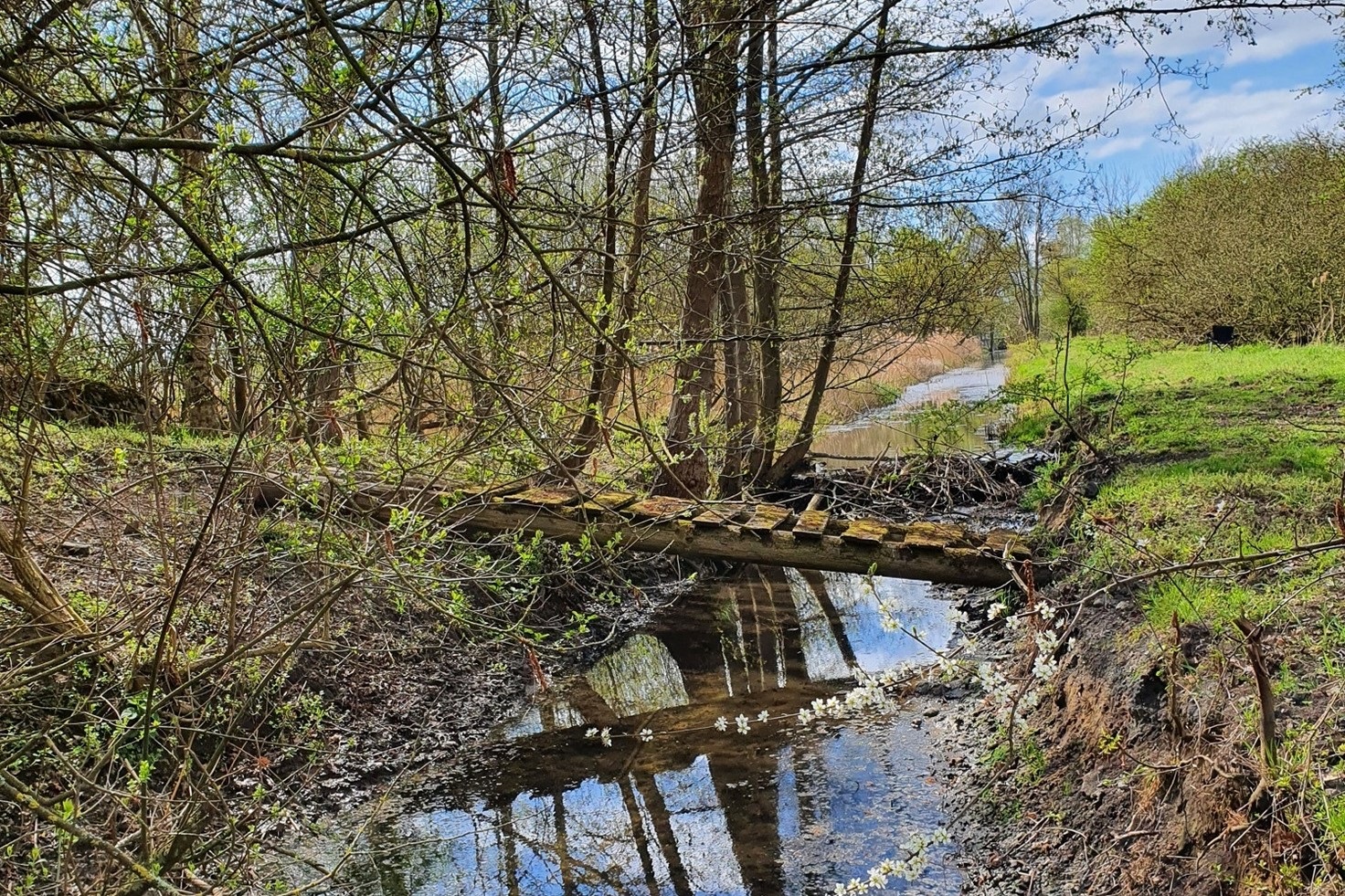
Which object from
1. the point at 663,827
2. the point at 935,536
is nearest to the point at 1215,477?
the point at 935,536

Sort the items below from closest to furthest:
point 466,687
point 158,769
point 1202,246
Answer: point 158,769
point 466,687
point 1202,246

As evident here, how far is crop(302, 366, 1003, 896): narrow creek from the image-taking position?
180 inches

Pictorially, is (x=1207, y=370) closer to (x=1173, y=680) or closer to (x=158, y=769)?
(x=1173, y=680)

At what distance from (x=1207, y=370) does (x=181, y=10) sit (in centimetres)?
1565

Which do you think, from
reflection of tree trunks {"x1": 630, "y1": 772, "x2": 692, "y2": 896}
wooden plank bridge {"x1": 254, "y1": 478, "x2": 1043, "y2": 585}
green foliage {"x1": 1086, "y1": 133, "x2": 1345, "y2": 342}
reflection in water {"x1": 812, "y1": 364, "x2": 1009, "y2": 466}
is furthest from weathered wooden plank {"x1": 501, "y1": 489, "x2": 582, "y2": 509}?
green foliage {"x1": 1086, "y1": 133, "x2": 1345, "y2": 342}

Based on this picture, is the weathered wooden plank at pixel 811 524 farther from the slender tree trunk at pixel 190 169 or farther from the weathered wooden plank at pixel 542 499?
the slender tree trunk at pixel 190 169

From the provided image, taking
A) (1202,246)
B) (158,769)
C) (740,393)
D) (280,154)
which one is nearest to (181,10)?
(280,154)

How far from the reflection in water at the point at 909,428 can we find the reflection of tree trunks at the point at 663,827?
5.47 metres

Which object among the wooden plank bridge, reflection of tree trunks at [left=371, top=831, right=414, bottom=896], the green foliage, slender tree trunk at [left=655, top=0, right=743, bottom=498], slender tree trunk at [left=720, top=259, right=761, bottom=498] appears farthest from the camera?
the green foliage

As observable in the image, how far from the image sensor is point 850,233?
29.5 feet

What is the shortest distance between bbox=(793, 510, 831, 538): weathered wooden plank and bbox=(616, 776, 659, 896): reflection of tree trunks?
209 centimetres

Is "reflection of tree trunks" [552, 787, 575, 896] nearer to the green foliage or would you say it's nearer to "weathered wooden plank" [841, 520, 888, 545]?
"weathered wooden plank" [841, 520, 888, 545]

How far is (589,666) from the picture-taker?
24.8ft

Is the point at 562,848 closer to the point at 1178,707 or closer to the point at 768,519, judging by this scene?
the point at 768,519
